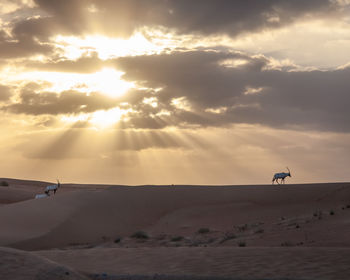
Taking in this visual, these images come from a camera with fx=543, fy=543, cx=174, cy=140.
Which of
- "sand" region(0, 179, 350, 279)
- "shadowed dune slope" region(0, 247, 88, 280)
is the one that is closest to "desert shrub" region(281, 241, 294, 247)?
"sand" region(0, 179, 350, 279)

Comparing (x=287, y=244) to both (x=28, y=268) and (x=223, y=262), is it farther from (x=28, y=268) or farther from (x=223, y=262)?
(x=28, y=268)

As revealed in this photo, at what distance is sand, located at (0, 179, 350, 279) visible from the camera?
19.2 metres

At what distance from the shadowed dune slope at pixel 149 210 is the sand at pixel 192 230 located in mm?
75

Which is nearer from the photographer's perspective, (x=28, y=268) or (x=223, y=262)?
(x=28, y=268)

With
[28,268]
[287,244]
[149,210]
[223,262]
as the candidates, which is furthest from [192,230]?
[28,268]

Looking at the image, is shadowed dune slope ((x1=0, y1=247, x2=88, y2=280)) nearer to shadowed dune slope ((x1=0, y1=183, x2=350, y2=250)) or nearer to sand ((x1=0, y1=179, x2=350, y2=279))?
sand ((x1=0, y1=179, x2=350, y2=279))

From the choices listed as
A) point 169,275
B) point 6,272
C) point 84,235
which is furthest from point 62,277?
Result: point 84,235

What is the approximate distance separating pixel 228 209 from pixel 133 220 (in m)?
7.20

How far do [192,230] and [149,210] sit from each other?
8.55 metres

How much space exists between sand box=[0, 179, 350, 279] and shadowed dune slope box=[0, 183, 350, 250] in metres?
0.07

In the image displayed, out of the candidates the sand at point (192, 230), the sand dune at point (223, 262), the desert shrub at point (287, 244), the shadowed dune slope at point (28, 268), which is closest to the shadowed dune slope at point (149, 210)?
the sand at point (192, 230)

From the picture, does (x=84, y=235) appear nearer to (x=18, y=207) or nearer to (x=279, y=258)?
(x=18, y=207)

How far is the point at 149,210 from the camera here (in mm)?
43094

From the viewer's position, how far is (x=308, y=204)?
39.8 metres
